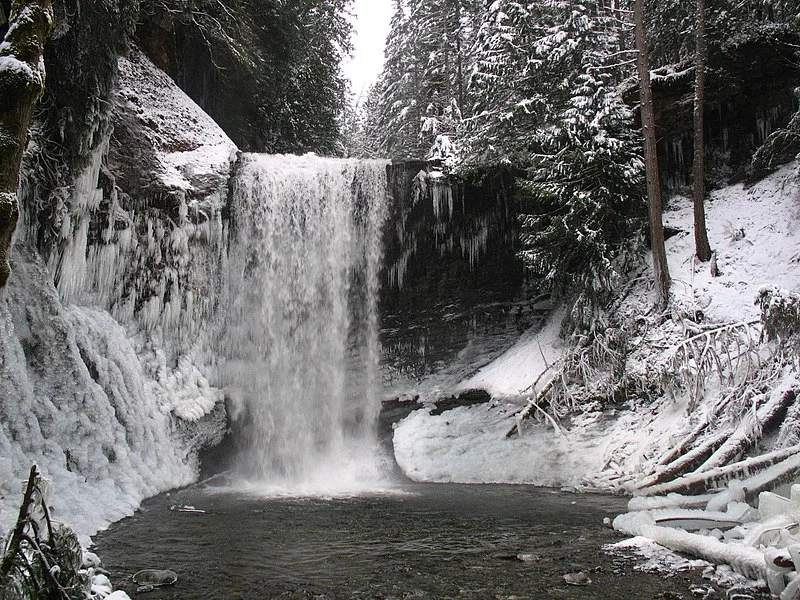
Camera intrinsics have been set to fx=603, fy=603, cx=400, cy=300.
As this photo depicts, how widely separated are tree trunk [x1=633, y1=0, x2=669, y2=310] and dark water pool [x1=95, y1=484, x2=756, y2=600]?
18.7ft

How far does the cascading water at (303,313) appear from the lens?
1457 centimetres

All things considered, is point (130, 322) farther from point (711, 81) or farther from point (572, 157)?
point (711, 81)

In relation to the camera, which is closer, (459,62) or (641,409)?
(641,409)

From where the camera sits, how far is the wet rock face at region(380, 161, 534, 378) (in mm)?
16359

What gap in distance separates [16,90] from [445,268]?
12574 millimetres

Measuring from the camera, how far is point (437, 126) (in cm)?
2533

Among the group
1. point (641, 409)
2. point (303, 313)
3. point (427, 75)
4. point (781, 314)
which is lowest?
point (641, 409)

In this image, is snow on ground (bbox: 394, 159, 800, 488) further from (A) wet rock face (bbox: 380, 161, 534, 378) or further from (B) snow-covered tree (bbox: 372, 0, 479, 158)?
(B) snow-covered tree (bbox: 372, 0, 479, 158)

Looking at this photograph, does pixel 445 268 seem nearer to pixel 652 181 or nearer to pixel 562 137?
pixel 562 137

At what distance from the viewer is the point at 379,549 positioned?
707cm

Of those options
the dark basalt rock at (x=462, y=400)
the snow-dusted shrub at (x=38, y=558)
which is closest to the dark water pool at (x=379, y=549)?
the snow-dusted shrub at (x=38, y=558)

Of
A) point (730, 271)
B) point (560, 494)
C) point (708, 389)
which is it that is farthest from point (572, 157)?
point (560, 494)

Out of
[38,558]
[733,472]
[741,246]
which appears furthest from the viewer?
[741,246]

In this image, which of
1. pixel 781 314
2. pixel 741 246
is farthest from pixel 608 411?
pixel 741 246
